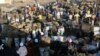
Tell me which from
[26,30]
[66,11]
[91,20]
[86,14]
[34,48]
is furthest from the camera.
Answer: [66,11]

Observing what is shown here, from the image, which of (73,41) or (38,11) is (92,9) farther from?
(73,41)

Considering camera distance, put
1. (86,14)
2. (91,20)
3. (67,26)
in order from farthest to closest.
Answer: (86,14)
(91,20)
(67,26)

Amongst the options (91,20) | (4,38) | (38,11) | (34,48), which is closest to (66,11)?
(38,11)

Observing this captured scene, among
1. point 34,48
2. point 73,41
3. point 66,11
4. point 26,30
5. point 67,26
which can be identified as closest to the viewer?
point 34,48

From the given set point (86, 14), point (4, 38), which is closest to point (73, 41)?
point (4, 38)

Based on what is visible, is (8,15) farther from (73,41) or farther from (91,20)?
(73,41)

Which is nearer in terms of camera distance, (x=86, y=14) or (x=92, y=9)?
(x=86, y=14)
